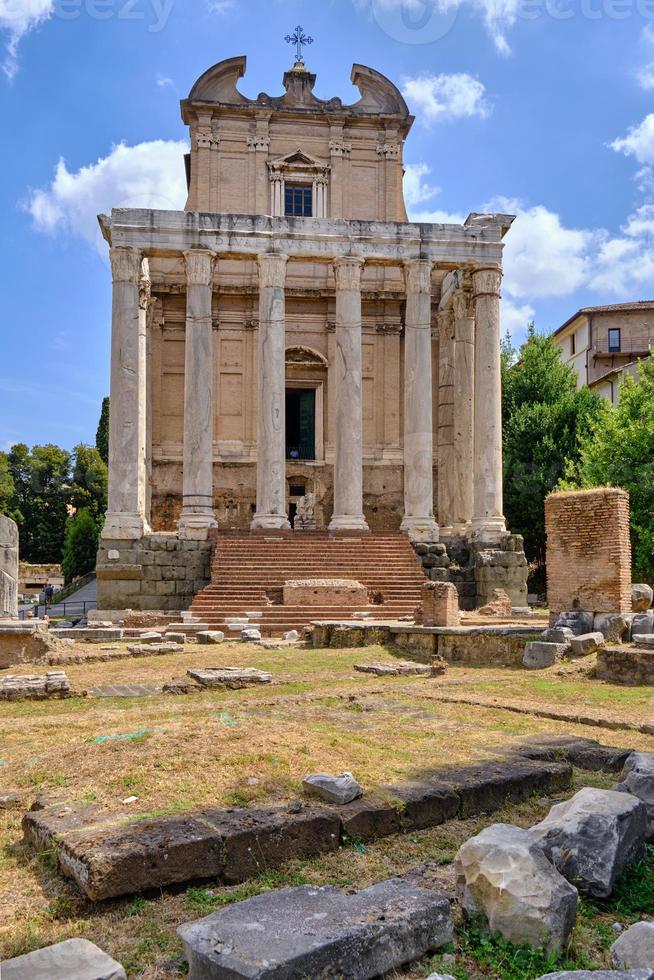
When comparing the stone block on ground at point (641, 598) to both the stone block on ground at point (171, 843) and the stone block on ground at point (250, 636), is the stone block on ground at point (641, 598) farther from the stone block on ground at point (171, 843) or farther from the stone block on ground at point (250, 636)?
the stone block on ground at point (171, 843)

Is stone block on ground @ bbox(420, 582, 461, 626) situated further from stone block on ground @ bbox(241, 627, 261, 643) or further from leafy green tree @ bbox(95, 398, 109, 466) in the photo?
leafy green tree @ bbox(95, 398, 109, 466)

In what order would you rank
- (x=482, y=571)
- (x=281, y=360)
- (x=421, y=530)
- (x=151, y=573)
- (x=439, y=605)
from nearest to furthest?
(x=439, y=605) → (x=151, y=573) → (x=482, y=571) → (x=421, y=530) → (x=281, y=360)

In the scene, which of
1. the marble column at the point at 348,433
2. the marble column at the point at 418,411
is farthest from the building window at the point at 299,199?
the marble column at the point at 348,433

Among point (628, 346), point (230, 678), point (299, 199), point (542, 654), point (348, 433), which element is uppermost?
point (299, 199)

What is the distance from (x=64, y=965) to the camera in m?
3.28

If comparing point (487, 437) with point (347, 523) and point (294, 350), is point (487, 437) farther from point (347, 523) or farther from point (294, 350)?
point (294, 350)

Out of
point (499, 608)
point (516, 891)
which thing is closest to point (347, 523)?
point (499, 608)

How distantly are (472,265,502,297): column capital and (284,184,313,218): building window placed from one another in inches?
345

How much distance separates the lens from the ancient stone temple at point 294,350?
2591cm

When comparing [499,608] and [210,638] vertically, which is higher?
[499,608]

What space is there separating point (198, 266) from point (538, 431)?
1553 centimetres

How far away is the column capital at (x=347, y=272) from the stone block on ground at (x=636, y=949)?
25088 millimetres

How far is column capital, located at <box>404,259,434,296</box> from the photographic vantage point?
27.4 meters

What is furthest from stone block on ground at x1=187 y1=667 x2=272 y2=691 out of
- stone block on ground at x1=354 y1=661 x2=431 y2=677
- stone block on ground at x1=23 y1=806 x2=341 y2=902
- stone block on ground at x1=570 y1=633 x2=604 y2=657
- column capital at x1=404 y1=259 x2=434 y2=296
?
column capital at x1=404 y1=259 x2=434 y2=296
